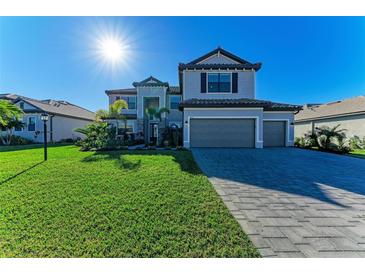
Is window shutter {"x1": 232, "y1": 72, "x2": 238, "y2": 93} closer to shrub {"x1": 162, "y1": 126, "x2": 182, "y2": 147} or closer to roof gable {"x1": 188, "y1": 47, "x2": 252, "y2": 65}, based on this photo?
roof gable {"x1": 188, "y1": 47, "x2": 252, "y2": 65}

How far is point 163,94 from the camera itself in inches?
697

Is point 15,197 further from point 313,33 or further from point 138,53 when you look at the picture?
point 313,33

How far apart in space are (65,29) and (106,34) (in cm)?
128

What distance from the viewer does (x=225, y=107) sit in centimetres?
1196

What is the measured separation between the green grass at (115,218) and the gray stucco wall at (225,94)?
955 centimetres

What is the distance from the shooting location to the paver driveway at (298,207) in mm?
2484

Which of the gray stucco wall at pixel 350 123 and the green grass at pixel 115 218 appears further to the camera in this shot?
the gray stucco wall at pixel 350 123

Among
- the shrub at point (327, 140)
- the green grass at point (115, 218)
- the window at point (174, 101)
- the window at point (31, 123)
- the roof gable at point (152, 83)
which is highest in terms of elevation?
the roof gable at point (152, 83)

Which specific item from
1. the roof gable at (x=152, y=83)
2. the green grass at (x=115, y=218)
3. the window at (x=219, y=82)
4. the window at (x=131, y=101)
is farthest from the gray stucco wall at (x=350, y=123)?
the window at (x=131, y=101)

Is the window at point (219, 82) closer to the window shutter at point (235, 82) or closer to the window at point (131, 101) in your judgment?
the window shutter at point (235, 82)

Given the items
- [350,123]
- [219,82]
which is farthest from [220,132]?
[350,123]

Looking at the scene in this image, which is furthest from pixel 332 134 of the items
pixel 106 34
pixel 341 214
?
pixel 106 34

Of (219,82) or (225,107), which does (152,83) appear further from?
(225,107)
